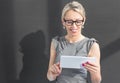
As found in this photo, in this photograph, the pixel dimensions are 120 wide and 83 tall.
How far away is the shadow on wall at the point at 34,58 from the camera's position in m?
2.79

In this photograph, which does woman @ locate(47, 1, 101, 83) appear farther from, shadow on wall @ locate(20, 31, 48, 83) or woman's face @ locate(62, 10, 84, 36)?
shadow on wall @ locate(20, 31, 48, 83)

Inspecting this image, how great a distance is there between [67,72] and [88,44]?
10.1 inches

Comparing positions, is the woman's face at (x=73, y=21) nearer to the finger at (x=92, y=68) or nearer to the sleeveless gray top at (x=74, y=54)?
the sleeveless gray top at (x=74, y=54)

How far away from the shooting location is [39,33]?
278 cm

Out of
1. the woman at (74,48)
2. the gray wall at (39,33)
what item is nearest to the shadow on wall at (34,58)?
the gray wall at (39,33)

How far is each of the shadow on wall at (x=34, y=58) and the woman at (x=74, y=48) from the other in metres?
0.53

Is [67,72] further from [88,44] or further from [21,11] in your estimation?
[21,11]

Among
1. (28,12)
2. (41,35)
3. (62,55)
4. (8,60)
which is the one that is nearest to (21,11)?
(28,12)

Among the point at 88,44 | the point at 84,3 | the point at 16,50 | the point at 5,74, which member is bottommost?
the point at 5,74

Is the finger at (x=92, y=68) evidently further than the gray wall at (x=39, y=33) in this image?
No

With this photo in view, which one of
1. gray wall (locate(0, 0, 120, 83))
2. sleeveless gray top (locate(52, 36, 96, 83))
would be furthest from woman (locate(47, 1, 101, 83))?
gray wall (locate(0, 0, 120, 83))

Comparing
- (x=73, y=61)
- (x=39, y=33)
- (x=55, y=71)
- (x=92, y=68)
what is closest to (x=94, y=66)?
(x=92, y=68)

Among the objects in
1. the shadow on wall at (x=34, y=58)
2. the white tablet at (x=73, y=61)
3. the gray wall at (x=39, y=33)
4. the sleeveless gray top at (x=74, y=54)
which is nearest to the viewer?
the white tablet at (x=73, y=61)

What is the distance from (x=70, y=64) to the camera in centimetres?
212
